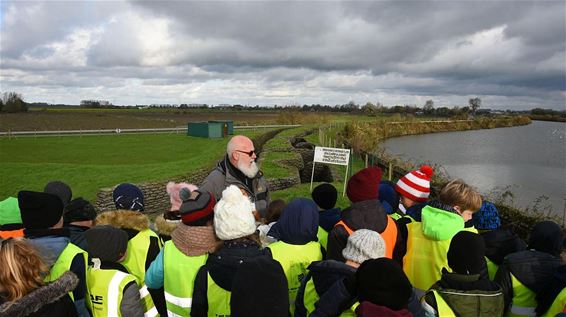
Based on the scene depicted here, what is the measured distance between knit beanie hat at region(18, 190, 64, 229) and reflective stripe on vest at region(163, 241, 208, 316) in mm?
850

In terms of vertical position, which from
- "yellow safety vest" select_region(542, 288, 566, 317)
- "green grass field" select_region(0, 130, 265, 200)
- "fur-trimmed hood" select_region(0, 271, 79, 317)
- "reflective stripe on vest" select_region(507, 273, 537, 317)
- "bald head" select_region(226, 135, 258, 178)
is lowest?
"green grass field" select_region(0, 130, 265, 200)

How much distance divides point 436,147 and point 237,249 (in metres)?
34.9

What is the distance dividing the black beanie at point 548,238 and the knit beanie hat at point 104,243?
3273 mm

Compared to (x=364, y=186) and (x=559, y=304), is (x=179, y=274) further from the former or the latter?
(x=559, y=304)

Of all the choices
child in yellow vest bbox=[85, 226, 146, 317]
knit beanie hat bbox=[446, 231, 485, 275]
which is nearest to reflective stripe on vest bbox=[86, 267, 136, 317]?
child in yellow vest bbox=[85, 226, 146, 317]

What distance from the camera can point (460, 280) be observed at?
247 cm

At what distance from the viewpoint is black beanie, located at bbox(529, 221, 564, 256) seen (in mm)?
3061

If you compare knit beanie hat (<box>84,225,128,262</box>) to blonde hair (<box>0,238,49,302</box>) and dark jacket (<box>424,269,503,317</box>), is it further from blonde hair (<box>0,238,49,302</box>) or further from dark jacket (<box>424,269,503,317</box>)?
dark jacket (<box>424,269,503,317</box>)

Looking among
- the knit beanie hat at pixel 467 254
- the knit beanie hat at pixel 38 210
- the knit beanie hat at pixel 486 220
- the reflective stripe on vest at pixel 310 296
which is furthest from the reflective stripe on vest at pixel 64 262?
the knit beanie hat at pixel 486 220

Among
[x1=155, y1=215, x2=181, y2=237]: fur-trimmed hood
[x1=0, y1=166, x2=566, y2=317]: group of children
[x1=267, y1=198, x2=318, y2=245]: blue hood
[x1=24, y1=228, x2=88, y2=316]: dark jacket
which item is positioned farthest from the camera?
[x1=155, y1=215, x2=181, y2=237]: fur-trimmed hood

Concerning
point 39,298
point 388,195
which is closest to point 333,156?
point 388,195

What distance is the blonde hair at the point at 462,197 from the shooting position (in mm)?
3348

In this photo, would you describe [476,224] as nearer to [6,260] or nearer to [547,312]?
[547,312]

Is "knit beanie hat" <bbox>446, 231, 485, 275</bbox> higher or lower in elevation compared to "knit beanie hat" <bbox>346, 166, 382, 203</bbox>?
lower
